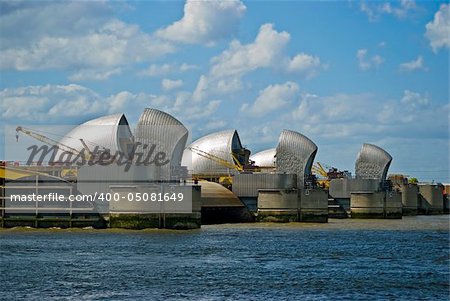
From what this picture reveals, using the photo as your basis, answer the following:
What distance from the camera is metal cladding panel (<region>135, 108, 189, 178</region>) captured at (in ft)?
242

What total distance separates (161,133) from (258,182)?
11.3 m

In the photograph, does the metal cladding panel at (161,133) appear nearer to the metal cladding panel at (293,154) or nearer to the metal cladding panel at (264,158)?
the metal cladding panel at (293,154)

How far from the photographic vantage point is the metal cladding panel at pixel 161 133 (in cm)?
7375

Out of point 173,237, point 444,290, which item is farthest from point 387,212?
point 444,290

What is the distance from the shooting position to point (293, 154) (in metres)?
89.8

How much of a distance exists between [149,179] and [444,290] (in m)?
35.7

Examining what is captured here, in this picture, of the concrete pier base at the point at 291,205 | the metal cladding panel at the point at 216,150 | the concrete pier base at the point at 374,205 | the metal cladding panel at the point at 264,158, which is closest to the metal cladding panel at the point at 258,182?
the concrete pier base at the point at 291,205

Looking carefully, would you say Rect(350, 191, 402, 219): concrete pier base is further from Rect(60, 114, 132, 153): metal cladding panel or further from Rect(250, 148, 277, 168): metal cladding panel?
Rect(250, 148, 277, 168): metal cladding panel

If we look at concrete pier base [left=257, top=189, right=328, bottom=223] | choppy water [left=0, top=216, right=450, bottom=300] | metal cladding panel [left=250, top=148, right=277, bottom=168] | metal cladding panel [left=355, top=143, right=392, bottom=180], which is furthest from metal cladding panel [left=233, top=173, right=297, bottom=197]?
metal cladding panel [left=250, top=148, right=277, bottom=168]

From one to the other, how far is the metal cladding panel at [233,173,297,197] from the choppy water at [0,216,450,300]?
52.9 feet

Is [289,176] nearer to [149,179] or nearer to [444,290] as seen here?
[149,179]

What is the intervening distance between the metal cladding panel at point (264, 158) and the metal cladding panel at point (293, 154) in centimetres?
3011

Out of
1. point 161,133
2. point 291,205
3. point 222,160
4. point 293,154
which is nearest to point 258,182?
point 291,205

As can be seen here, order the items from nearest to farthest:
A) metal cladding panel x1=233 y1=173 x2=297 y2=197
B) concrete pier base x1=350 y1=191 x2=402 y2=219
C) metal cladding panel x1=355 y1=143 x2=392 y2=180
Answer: metal cladding panel x1=233 y1=173 x2=297 y2=197 < concrete pier base x1=350 y1=191 x2=402 y2=219 < metal cladding panel x1=355 y1=143 x2=392 y2=180
